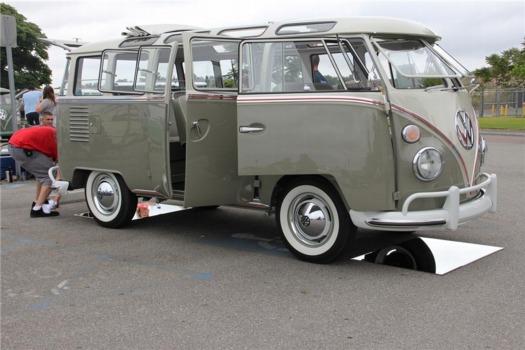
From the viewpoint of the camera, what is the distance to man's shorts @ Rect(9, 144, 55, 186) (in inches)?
323

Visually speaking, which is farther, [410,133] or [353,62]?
[353,62]

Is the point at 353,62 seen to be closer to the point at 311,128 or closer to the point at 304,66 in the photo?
the point at 304,66

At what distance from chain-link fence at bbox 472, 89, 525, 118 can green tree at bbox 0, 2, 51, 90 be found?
3377 cm

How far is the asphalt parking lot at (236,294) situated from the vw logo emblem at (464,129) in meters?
1.17

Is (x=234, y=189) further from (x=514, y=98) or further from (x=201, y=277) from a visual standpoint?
(x=514, y=98)

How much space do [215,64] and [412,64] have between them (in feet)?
7.83

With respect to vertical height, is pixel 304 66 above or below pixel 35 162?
above

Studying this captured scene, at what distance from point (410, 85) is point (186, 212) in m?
4.15

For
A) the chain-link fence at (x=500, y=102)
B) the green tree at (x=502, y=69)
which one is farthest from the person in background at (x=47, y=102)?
the green tree at (x=502, y=69)

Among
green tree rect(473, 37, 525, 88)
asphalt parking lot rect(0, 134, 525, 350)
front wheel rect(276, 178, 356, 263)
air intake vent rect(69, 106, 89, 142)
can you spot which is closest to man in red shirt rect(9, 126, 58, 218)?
air intake vent rect(69, 106, 89, 142)

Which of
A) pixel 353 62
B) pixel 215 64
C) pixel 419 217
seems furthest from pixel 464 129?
pixel 215 64

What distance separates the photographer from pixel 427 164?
210 inches

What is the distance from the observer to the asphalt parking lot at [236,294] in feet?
13.5

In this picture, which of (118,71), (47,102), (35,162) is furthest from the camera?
(47,102)
